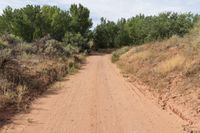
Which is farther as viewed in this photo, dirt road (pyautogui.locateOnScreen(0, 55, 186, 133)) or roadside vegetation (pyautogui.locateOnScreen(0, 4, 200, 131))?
roadside vegetation (pyautogui.locateOnScreen(0, 4, 200, 131))

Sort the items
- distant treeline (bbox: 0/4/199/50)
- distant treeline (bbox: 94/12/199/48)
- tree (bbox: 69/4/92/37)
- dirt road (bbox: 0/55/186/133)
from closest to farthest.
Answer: dirt road (bbox: 0/55/186/133), distant treeline (bbox: 0/4/199/50), distant treeline (bbox: 94/12/199/48), tree (bbox: 69/4/92/37)

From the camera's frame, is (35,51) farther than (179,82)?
Yes

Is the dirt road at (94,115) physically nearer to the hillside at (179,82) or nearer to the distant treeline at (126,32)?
the hillside at (179,82)

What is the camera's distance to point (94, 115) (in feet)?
38.4

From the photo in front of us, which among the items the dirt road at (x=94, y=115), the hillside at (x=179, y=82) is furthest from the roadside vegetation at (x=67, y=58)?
the dirt road at (x=94, y=115)

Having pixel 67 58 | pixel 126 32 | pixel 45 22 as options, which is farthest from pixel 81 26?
pixel 67 58

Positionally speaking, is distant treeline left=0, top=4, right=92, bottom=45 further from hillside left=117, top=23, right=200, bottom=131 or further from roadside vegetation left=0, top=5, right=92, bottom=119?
hillside left=117, top=23, right=200, bottom=131

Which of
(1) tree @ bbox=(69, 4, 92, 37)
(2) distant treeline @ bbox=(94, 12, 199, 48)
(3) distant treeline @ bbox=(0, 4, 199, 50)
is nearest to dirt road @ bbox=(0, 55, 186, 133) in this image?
(3) distant treeline @ bbox=(0, 4, 199, 50)

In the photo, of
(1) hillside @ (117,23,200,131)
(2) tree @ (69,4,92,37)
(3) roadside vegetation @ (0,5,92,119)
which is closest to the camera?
(1) hillside @ (117,23,200,131)

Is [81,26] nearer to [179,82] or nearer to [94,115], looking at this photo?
[179,82]

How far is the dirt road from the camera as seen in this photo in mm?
10172

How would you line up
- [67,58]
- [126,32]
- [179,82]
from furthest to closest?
[126,32]
[67,58]
[179,82]

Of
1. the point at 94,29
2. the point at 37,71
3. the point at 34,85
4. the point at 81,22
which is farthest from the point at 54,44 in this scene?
the point at 94,29

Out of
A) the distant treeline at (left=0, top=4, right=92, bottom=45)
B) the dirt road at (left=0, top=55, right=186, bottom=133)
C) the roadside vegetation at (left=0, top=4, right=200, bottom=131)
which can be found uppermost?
the distant treeline at (left=0, top=4, right=92, bottom=45)
